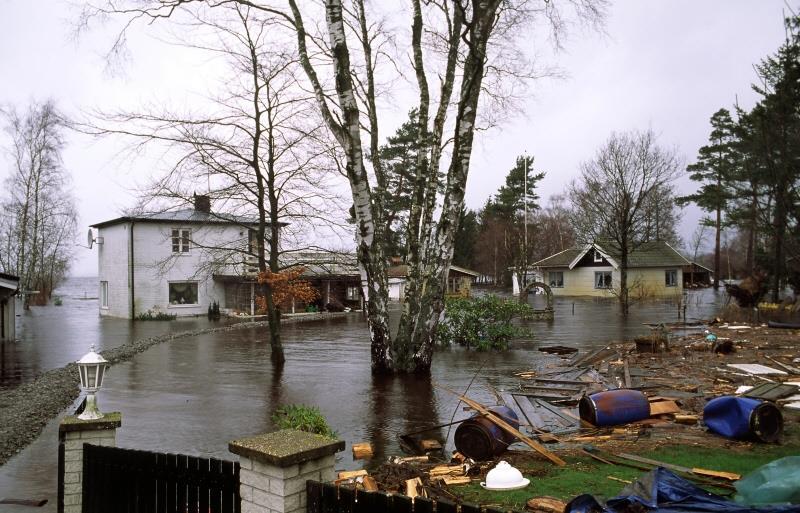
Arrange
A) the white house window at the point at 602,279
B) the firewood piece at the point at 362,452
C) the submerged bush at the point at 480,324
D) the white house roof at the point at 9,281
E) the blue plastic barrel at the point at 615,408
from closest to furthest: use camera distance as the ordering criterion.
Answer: the firewood piece at the point at 362,452, the blue plastic barrel at the point at 615,408, the submerged bush at the point at 480,324, the white house roof at the point at 9,281, the white house window at the point at 602,279

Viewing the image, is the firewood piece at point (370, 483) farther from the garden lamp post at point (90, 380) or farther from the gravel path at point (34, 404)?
the gravel path at point (34, 404)

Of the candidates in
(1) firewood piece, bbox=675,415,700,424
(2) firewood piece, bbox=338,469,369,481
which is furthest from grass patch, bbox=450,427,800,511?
(1) firewood piece, bbox=675,415,700,424

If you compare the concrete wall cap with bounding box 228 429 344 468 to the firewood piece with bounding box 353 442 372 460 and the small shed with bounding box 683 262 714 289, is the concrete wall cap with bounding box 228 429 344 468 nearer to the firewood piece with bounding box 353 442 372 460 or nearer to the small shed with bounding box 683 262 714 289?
the firewood piece with bounding box 353 442 372 460

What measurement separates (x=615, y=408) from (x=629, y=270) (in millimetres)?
43983

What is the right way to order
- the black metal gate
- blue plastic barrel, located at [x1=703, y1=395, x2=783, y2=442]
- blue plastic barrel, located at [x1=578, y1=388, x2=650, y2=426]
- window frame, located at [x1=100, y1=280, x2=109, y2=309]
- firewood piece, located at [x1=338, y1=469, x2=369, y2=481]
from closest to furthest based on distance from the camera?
the black metal gate < firewood piece, located at [x1=338, y1=469, x2=369, y2=481] < blue plastic barrel, located at [x1=703, y1=395, x2=783, y2=442] < blue plastic barrel, located at [x1=578, y1=388, x2=650, y2=426] < window frame, located at [x1=100, y1=280, x2=109, y2=309]

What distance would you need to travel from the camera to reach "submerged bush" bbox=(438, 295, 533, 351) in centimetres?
1961

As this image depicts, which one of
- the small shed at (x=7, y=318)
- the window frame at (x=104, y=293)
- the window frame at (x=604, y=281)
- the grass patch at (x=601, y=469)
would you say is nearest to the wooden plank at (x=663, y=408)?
the grass patch at (x=601, y=469)

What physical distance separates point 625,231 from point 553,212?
163 ft

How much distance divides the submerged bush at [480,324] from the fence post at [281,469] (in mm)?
15458

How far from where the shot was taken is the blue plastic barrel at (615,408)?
857cm

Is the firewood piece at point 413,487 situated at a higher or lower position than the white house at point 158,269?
lower

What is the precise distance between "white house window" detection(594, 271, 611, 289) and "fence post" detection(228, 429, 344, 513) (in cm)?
4856

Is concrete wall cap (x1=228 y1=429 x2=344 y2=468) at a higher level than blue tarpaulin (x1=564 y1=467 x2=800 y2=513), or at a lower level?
higher

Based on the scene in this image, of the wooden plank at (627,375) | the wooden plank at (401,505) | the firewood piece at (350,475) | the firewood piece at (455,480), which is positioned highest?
the wooden plank at (401,505)
